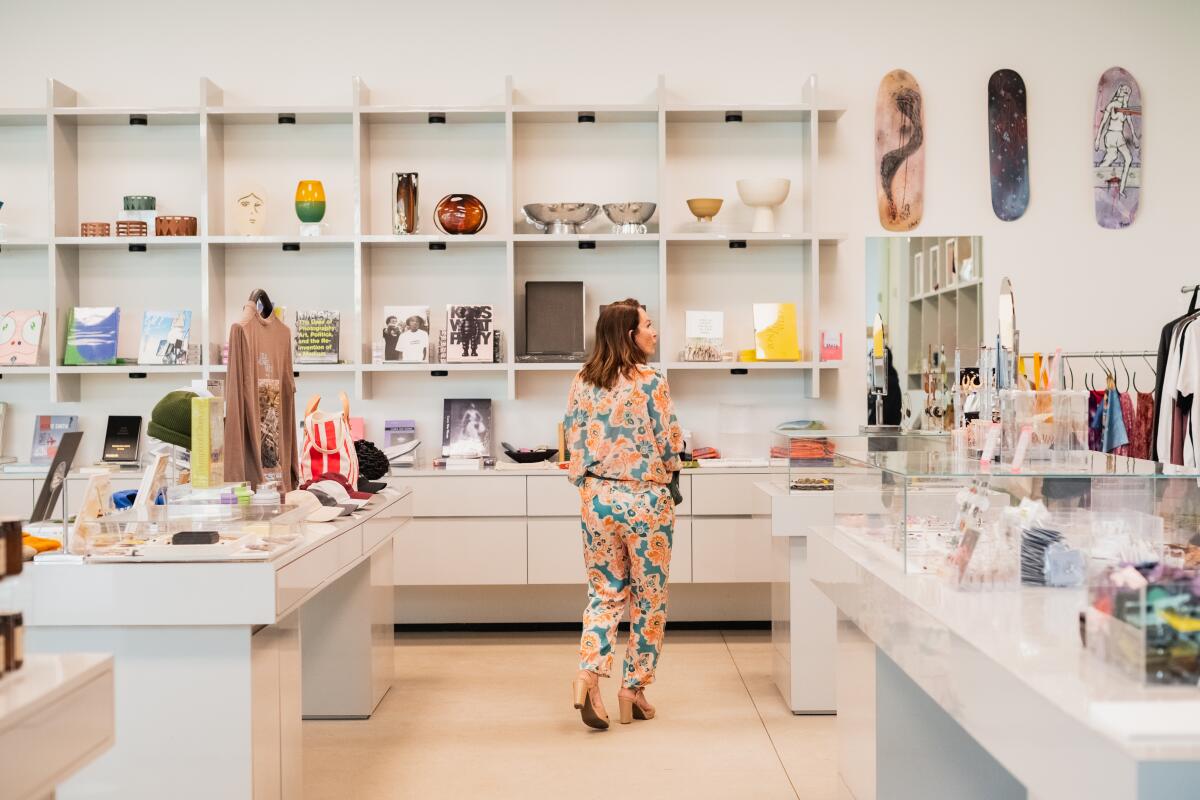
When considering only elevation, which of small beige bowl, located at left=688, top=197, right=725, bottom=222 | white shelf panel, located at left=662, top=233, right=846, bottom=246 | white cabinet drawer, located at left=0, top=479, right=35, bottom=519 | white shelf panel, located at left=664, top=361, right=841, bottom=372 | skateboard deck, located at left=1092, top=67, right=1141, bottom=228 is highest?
skateboard deck, located at left=1092, top=67, right=1141, bottom=228

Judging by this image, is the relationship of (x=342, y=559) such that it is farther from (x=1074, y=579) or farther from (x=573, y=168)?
(x=573, y=168)

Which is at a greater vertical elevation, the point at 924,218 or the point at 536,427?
the point at 924,218

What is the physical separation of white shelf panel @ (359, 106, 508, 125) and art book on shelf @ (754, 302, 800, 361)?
1595 mm

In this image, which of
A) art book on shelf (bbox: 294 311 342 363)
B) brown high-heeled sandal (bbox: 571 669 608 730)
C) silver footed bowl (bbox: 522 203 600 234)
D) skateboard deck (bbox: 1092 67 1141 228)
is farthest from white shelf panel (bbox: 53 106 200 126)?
skateboard deck (bbox: 1092 67 1141 228)

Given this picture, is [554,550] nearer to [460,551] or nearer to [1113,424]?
[460,551]

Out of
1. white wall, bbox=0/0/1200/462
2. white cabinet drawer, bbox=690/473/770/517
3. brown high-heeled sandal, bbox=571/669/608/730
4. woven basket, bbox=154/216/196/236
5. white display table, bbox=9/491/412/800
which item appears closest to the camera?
white display table, bbox=9/491/412/800

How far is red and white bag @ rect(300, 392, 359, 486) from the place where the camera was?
3795 mm

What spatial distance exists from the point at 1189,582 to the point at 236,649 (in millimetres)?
2019

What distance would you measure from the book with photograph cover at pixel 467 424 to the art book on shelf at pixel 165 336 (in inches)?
50.8

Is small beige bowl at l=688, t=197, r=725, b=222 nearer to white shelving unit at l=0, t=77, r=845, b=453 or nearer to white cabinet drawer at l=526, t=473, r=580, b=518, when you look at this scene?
white shelving unit at l=0, t=77, r=845, b=453

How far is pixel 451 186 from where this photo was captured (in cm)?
558

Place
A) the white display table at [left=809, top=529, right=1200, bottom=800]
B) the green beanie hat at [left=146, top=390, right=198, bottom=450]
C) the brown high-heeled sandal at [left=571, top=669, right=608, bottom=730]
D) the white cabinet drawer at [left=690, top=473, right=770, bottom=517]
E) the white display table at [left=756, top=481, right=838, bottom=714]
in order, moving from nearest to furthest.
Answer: the white display table at [left=809, top=529, right=1200, bottom=800]
the green beanie hat at [left=146, top=390, right=198, bottom=450]
the brown high-heeled sandal at [left=571, top=669, right=608, bottom=730]
the white display table at [left=756, top=481, right=838, bottom=714]
the white cabinet drawer at [left=690, top=473, right=770, bottom=517]

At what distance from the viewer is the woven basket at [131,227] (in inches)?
210

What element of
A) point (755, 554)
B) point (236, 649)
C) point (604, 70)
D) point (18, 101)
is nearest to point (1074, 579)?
point (236, 649)
